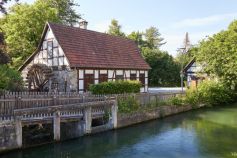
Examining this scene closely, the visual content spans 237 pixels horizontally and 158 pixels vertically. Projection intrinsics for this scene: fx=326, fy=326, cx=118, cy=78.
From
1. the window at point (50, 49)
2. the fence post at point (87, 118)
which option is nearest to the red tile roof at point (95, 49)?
the window at point (50, 49)

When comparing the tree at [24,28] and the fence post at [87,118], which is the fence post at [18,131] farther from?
the tree at [24,28]

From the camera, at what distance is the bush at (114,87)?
2309 cm

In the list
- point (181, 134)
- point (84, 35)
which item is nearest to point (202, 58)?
point (84, 35)

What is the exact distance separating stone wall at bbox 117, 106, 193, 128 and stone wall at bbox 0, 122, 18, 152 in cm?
802

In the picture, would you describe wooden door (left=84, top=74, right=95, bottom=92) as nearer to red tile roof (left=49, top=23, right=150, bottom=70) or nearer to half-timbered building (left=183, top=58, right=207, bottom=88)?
red tile roof (left=49, top=23, right=150, bottom=70)

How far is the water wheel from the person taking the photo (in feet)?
93.2

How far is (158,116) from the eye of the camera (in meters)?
25.7

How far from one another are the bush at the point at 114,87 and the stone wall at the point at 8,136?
8.93 m

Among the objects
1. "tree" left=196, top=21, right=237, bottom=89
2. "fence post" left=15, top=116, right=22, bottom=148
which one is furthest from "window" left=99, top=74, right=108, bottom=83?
"fence post" left=15, top=116, right=22, bottom=148

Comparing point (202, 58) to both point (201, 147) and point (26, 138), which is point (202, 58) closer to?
point (201, 147)

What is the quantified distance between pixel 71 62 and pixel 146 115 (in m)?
7.82

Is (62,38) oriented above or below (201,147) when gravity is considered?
above

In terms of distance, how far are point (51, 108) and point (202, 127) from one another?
1136 cm

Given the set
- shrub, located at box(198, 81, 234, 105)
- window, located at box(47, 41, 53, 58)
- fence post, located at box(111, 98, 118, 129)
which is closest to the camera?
fence post, located at box(111, 98, 118, 129)
